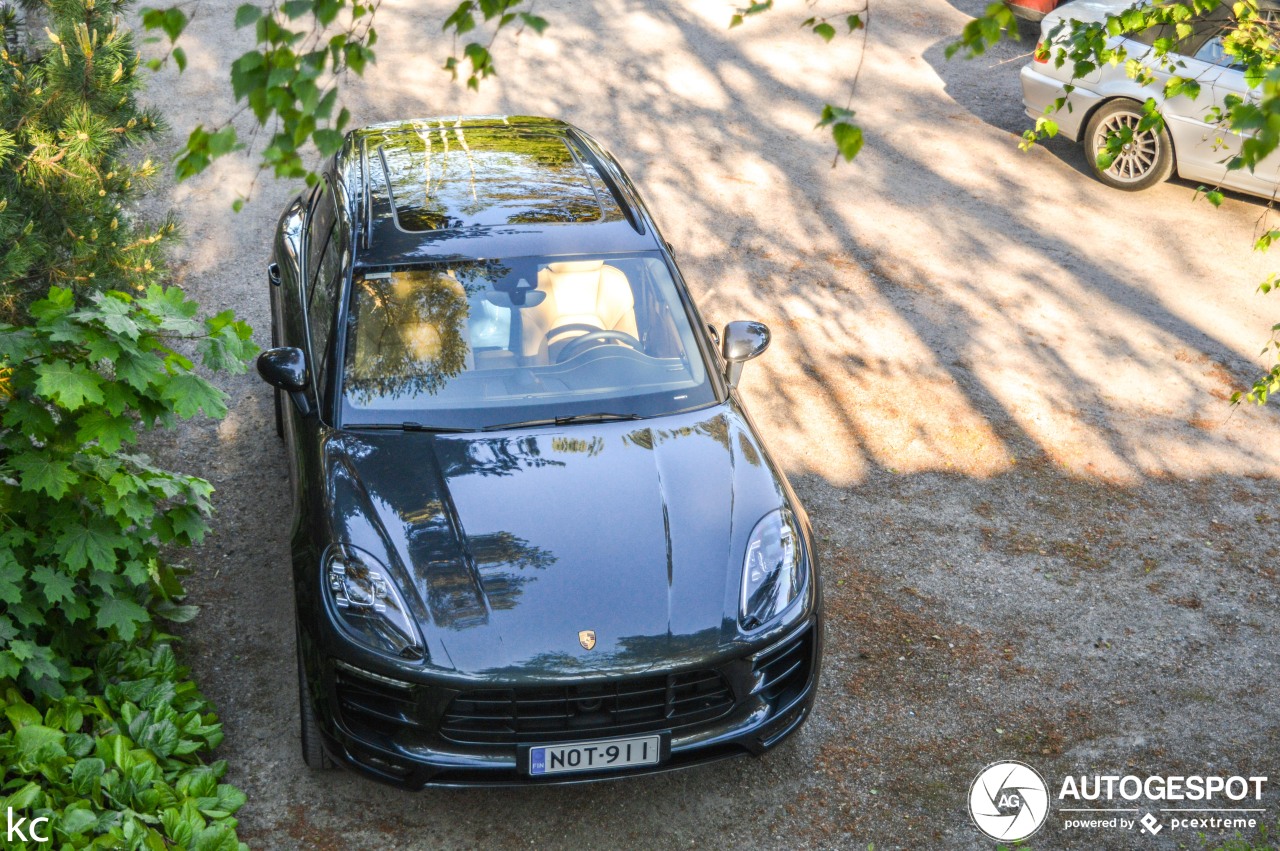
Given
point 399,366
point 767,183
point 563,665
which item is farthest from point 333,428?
point 767,183

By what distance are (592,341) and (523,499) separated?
3.17 feet

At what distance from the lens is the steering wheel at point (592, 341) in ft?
15.9

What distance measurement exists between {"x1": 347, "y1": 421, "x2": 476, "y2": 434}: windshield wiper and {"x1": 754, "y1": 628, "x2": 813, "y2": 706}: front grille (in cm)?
149

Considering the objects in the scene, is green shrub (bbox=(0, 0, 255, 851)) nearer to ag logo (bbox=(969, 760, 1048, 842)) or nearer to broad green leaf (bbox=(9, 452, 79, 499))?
broad green leaf (bbox=(9, 452, 79, 499))

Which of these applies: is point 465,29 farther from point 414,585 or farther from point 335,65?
point 414,585

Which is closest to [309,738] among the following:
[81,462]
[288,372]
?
[81,462]

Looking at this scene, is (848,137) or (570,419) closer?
(848,137)

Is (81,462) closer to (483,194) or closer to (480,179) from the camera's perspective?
(483,194)

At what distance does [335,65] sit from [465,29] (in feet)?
1.20

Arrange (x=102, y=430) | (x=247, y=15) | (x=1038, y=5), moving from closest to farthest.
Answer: (x=247, y=15) < (x=102, y=430) < (x=1038, y=5)

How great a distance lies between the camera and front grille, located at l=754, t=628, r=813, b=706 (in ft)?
13.1

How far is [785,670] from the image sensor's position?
410 centimetres

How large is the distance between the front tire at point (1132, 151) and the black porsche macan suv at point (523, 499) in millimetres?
6520

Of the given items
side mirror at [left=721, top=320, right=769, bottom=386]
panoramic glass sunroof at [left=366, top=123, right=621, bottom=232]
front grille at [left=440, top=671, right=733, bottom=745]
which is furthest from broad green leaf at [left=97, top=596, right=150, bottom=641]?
side mirror at [left=721, top=320, right=769, bottom=386]
